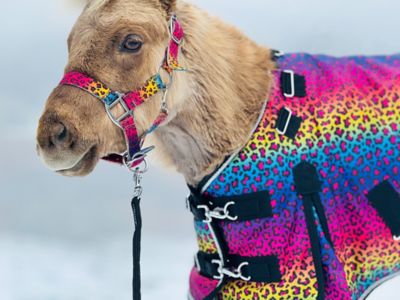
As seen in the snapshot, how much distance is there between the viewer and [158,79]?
8.27 feet

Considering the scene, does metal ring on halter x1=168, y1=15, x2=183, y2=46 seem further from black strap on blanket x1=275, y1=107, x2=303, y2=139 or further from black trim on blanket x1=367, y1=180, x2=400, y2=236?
black trim on blanket x1=367, y1=180, x2=400, y2=236

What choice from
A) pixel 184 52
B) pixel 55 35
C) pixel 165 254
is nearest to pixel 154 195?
pixel 165 254

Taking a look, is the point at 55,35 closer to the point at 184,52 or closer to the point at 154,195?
the point at 154,195

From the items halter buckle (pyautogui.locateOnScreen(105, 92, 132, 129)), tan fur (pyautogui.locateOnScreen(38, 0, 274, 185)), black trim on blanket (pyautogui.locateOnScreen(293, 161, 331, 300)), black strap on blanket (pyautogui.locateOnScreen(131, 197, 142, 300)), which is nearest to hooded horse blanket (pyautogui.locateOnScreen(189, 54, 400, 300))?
black trim on blanket (pyautogui.locateOnScreen(293, 161, 331, 300))

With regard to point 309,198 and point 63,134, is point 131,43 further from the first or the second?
point 309,198

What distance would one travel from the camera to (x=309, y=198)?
2611 mm

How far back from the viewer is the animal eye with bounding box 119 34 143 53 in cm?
243

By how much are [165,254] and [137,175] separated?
2.15 meters

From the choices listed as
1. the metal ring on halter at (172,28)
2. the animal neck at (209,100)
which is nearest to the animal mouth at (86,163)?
the animal neck at (209,100)

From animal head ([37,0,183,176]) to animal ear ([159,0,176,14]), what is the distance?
0.03 meters

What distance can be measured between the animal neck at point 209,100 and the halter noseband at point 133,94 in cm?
8

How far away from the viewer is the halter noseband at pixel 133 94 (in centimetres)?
240

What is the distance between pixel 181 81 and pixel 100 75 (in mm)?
366

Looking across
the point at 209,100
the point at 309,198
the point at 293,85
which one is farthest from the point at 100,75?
the point at 309,198
